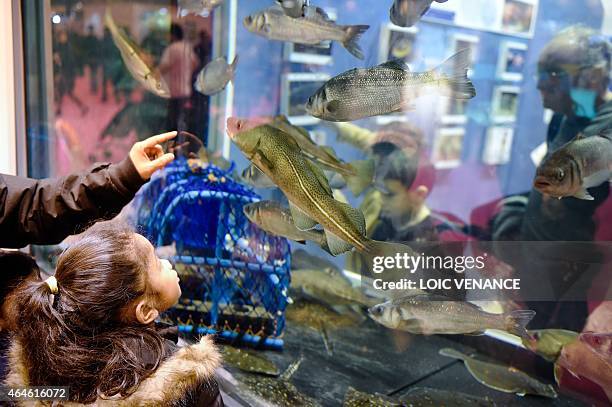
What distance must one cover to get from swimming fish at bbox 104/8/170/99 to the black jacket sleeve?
825 mm

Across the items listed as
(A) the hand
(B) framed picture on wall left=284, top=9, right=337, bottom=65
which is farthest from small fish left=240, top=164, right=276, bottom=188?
(B) framed picture on wall left=284, top=9, right=337, bottom=65

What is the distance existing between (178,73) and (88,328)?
135 centimetres

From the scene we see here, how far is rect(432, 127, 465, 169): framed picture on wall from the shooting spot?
237 cm

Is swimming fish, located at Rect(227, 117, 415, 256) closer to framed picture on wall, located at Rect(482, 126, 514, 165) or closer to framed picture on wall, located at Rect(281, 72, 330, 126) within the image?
framed picture on wall, located at Rect(281, 72, 330, 126)

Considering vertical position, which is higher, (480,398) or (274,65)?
(274,65)

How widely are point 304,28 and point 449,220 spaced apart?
1170mm

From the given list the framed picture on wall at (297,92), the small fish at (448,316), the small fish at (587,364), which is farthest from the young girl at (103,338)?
the small fish at (587,364)

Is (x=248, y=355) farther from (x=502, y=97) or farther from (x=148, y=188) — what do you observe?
(x=502, y=97)

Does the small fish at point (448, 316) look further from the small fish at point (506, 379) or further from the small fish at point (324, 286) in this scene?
the small fish at point (324, 286)

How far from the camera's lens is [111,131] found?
2541 mm

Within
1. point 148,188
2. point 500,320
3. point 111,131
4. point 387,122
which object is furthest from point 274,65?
point 500,320

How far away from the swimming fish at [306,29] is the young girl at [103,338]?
829 millimetres

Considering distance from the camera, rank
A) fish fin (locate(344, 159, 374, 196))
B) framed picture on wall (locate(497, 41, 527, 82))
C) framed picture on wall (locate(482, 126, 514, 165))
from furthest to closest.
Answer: framed picture on wall (locate(482, 126, 514, 165)) → framed picture on wall (locate(497, 41, 527, 82)) → fish fin (locate(344, 159, 374, 196))

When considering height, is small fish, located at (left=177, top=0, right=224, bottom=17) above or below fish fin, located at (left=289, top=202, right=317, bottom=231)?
above
